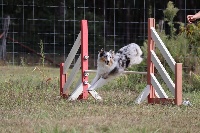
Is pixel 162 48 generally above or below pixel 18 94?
above

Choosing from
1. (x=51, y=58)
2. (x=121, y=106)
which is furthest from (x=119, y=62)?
(x=51, y=58)

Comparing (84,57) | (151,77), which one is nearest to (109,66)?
(84,57)

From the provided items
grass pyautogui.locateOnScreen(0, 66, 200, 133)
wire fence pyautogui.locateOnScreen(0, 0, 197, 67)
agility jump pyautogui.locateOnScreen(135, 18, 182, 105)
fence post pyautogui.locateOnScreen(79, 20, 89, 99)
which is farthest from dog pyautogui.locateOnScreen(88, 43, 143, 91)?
wire fence pyautogui.locateOnScreen(0, 0, 197, 67)

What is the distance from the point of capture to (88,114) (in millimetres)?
7473

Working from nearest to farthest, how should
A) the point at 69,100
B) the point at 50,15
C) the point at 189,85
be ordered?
1. the point at 69,100
2. the point at 189,85
3. the point at 50,15

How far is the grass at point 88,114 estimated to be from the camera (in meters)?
6.42

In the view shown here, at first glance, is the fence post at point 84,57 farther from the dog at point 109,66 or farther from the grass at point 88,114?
the grass at point 88,114

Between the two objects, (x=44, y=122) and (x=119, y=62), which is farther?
(x=119, y=62)

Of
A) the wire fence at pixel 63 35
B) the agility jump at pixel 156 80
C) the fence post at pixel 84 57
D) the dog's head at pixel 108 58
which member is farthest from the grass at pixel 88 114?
the wire fence at pixel 63 35

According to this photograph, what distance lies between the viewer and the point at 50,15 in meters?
23.0

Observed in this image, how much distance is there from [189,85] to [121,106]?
3345mm

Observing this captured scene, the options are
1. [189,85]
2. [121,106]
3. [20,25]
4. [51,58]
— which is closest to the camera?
[121,106]

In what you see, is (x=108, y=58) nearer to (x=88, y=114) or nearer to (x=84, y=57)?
(x=84, y=57)

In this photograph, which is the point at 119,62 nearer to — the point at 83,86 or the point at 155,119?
the point at 83,86
